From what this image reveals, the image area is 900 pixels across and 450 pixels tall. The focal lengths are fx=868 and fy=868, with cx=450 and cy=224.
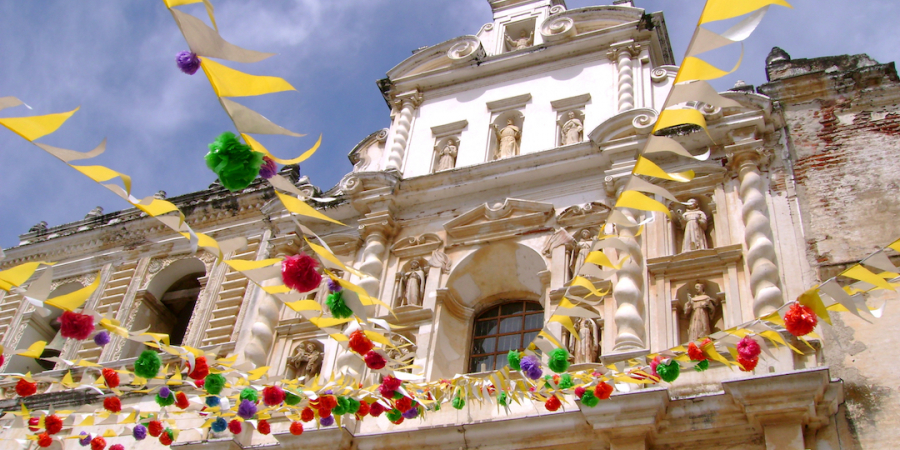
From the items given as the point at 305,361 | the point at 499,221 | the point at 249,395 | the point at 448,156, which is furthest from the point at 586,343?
the point at 448,156

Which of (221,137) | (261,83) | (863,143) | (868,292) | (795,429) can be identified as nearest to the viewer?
(261,83)

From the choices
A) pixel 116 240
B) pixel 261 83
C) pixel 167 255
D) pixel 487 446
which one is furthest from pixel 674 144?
pixel 116 240

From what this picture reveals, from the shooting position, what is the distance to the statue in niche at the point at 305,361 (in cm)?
1136

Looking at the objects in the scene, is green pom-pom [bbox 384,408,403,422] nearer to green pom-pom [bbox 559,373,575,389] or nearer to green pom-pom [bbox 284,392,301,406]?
green pom-pom [bbox 284,392,301,406]

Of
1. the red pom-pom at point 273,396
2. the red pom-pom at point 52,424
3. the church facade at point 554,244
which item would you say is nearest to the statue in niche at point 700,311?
the church facade at point 554,244

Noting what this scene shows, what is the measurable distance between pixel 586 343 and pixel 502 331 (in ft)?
6.49

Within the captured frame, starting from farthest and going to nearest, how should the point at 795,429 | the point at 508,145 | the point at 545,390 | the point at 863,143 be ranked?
the point at 508,145 < the point at 863,143 < the point at 545,390 < the point at 795,429

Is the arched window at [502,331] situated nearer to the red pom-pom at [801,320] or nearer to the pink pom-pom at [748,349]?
the pink pom-pom at [748,349]

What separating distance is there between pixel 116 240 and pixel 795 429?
38.9 ft

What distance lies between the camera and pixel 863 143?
10.9m

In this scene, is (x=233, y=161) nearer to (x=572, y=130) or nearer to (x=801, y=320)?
(x=801, y=320)

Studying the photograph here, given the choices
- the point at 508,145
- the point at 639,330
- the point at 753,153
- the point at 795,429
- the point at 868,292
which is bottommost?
the point at 795,429

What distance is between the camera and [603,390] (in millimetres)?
7961

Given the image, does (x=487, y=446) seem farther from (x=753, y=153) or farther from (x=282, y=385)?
(x=753, y=153)
